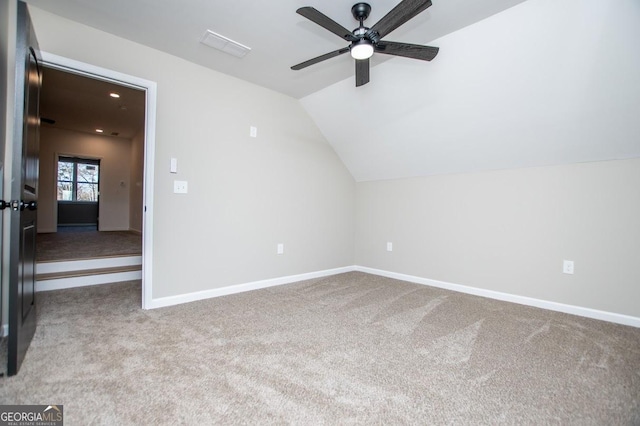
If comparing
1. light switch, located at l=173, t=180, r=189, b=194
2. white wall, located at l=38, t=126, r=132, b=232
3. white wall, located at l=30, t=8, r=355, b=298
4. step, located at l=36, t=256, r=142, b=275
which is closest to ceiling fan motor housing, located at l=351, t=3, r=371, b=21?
white wall, located at l=30, t=8, r=355, b=298

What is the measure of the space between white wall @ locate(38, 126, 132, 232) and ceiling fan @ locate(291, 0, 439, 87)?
25.5 feet

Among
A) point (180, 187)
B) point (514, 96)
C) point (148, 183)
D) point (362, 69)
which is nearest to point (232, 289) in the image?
point (180, 187)

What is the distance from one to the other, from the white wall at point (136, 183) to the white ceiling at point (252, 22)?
203 inches

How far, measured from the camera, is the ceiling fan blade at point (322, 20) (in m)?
1.59

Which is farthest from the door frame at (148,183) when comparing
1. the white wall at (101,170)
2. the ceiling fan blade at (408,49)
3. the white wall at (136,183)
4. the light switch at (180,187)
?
the white wall at (101,170)

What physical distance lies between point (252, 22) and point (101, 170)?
7251mm

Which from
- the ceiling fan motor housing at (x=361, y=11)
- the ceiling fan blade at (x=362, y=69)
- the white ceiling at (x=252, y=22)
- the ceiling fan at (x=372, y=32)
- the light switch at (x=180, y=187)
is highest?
the white ceiling at (x=252, y=22)

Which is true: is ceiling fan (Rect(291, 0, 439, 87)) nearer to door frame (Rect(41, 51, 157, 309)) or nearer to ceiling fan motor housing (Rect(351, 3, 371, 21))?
ceiling fan motor housing (Rect(351, 3, 371, 21))

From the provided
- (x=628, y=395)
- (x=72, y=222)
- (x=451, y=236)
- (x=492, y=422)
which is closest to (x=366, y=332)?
(x=492, y=422)

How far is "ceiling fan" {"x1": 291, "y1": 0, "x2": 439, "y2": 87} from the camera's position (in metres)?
1.58

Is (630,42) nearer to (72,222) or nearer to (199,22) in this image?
(199,22)

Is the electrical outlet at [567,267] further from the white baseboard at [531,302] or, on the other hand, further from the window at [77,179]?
the window at [77,179]

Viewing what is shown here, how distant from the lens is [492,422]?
4.06 feet

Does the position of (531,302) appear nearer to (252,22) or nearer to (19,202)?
(252,22)
